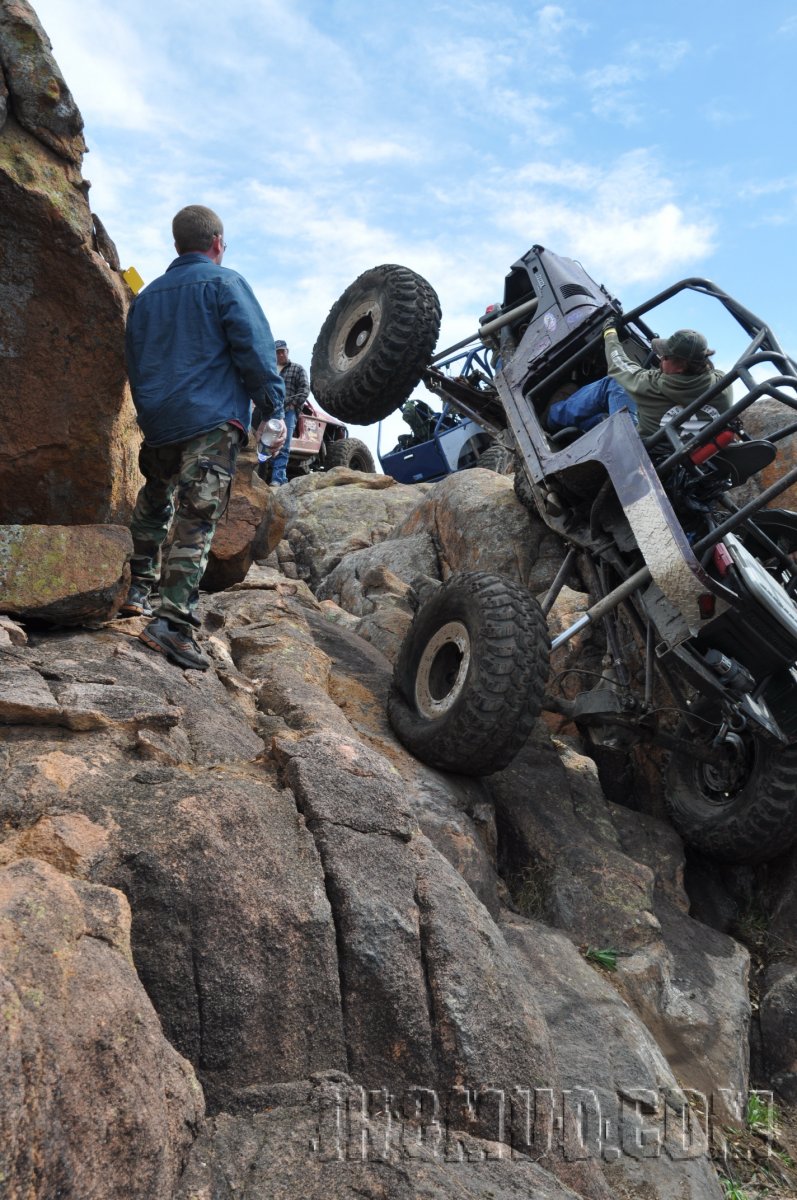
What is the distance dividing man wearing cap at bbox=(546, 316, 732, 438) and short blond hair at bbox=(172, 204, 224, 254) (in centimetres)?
253

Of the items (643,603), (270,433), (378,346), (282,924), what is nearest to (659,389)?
(643,603)

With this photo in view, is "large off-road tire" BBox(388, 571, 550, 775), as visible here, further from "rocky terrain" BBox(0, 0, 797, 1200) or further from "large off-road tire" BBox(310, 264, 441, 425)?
"large off-road tire" BBox(310, 264, 441, 425)

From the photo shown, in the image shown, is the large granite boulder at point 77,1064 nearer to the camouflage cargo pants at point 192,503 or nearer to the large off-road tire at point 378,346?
the camouflage cargo pants at point 192,503

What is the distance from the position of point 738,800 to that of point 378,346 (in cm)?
410

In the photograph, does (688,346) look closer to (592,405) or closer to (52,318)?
(592,405)

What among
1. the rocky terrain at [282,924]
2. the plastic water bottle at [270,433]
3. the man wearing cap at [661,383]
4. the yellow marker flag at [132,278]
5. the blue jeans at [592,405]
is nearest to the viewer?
the rocky terrain at [282,924]

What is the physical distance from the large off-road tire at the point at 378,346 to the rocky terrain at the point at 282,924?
5.49 feet

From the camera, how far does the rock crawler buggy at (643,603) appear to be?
5.18 metres

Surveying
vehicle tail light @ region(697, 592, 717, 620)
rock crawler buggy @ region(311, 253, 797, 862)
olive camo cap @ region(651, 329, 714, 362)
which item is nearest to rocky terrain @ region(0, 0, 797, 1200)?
rock crawler buggy @ region(311, 253, 797, 862)

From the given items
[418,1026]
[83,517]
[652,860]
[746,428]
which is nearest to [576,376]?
[746,428]

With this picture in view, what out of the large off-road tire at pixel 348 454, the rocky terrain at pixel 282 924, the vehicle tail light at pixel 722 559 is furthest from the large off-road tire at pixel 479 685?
the large off-road tire at pixel 348 454

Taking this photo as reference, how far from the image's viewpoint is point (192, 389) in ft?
13.9

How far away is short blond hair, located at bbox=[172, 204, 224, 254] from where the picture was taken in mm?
4438

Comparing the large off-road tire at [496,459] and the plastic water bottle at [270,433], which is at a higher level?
the large off-road tire at [496,459]
